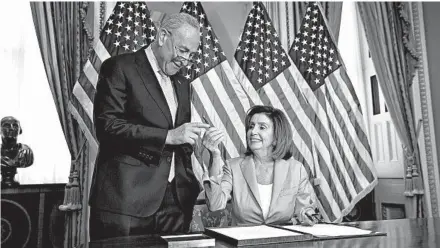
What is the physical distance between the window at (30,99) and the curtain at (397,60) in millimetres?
3276

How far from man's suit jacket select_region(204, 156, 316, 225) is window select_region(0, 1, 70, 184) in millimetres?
1796

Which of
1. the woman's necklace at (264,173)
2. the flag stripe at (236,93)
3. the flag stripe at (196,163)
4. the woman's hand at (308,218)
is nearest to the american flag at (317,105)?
the flag stripe at (236,93)

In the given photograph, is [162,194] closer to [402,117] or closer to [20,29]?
[20,29]

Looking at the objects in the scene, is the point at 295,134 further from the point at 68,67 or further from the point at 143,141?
the point at 68,67

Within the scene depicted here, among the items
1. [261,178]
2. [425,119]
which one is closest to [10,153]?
[261,178]

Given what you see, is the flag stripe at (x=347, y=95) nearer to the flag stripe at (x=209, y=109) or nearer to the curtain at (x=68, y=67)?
Answer: the flag stripe at (x=209, y=109)

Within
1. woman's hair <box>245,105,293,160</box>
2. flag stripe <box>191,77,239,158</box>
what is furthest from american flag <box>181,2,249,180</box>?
woman's hair <box>245,105,293,160</box>

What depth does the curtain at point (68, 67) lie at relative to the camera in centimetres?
305

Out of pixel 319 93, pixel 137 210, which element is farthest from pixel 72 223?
pixel 319 93

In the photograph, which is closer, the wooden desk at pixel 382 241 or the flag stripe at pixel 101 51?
the wooden desk at pixel 382 241

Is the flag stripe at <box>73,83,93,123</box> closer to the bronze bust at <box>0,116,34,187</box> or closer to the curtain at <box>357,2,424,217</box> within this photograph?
the bronze bust at <box>0,116,34,187</box>

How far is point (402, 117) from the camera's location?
3875mm

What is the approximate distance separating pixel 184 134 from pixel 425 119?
311cm

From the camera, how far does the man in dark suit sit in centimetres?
210
